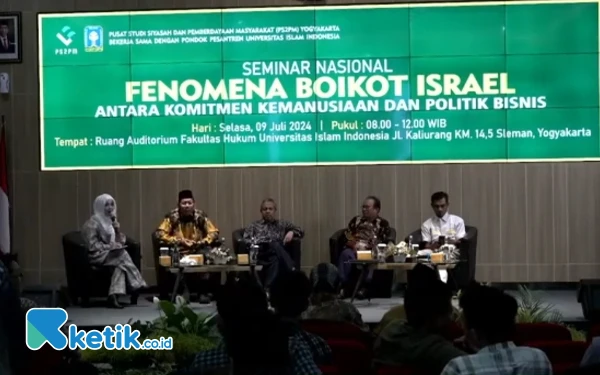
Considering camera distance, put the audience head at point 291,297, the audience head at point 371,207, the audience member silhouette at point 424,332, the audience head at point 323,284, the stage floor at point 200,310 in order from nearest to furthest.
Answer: the audience member silhouette at point 424,332 < the audience head at point 291,297 < the audience head at point 323,284 < the stage floor at point 200,310 < the audience head at point 371,207

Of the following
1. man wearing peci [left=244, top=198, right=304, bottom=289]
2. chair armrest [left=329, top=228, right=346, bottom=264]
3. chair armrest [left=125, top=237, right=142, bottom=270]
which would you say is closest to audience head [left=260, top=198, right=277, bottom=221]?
man wearing peci [left=244, top=198, right=304, bottom=289]

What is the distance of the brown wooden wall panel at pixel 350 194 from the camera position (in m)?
10.2

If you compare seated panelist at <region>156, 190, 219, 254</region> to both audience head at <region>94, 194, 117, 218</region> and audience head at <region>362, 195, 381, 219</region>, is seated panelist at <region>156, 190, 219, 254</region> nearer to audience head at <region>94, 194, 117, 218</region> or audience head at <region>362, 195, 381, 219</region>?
audience head at <region>94, 194, 117, 218</region>

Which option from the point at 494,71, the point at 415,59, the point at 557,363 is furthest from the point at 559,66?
the point at 557,363

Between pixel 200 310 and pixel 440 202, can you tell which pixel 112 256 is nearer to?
pixel 200 310

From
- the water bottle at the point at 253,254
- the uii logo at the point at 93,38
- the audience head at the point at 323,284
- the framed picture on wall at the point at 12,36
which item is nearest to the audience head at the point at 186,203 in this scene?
the water bottle at the point at 253,254

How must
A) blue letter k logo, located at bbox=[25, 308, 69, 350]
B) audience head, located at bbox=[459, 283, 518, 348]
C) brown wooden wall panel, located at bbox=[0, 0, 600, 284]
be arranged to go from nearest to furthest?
audience head, located at bbox=[459, 283, 518, 348], blue letter k logo, located at bbox=[25, 308, 69, 350], brown wooden wall panel, located at bbox=[0, 0, 600, 284]

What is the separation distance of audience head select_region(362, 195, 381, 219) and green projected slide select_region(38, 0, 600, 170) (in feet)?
2.24

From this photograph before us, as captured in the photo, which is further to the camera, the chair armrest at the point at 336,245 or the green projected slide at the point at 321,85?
the green projected slide at the point at 321,85

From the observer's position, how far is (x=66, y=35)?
10242 millimetres

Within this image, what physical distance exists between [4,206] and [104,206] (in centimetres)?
110

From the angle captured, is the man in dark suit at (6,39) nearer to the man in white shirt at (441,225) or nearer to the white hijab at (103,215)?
the white hijab at (103,215)

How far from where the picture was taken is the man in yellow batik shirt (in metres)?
9.46

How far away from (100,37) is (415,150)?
3.07 metres
